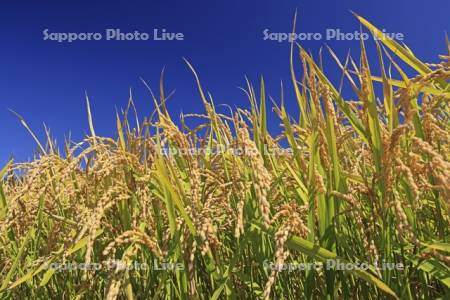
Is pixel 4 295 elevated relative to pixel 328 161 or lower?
lower

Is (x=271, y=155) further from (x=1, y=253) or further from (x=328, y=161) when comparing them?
(x=1, y=253)

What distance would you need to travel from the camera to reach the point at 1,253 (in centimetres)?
304

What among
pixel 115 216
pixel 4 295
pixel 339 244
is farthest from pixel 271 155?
pixel 4 295

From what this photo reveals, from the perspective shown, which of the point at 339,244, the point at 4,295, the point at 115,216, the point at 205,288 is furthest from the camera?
the point at 4,295

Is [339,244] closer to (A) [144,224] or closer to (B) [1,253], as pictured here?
(A) [144,224]

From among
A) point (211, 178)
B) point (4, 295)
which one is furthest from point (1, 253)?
point (211, 178)

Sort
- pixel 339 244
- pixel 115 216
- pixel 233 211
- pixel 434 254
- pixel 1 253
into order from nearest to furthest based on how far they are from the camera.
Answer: pixel 434 254 → pixel 339 244 → pixel 233 211 → pixel 115 216 → pixel 1 253

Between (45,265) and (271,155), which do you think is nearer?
(45,265)

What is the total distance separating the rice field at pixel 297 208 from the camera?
133 cm

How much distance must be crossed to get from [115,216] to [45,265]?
399mm

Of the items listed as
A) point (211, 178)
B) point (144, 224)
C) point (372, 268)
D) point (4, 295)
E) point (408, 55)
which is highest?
point (408, 55)

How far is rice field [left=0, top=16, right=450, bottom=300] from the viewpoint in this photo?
4.36 ft

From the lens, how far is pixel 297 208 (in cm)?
170

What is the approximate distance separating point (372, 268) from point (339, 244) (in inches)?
12.4
